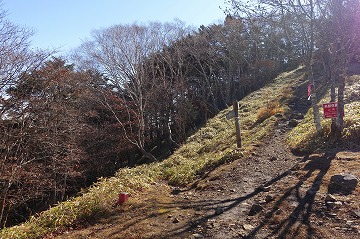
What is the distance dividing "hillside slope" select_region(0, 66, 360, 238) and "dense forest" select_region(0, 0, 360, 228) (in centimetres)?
233

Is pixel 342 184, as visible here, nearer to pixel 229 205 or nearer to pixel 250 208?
pixel 250 208

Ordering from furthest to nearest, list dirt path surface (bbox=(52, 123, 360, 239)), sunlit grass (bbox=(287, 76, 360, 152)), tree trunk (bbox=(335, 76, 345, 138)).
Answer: sunlit grass (bbox=(287, 76, 360, 152)) < tree trunk (bbox=(335, 76, 345, 138)) < dirt path surface (bbox=(52, 123, 360, 239))

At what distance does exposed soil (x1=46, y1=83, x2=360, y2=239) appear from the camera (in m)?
4.19

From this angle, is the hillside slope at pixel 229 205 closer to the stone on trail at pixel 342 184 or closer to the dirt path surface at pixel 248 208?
the dirt path surface at pixel 248 208

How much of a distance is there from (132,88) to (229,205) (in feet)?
45.9

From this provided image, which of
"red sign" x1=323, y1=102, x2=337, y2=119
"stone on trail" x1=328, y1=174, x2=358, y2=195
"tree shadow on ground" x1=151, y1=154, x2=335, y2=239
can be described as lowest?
"tree shadow on ground" x1=151, y1=154, x2=335, y2=239

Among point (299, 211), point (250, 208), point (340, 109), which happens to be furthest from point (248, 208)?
point (340, 109)

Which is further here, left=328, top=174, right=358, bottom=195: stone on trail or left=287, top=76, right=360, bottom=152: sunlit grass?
left=287, top=76, right=360, bottom=152: sunlit grass

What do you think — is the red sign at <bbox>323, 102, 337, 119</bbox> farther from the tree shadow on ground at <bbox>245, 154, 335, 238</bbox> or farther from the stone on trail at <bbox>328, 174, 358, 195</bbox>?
the stone on trail at <bbox>328, 174, 358, 195</bbox>

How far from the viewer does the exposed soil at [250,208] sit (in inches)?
165

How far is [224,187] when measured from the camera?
22.1 ft

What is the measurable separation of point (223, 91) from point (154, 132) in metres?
8.25

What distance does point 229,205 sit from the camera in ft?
17.8

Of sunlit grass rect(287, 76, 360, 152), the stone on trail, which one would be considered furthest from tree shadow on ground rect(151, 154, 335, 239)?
sunlit grass rect(287, 76, 360, 152)
